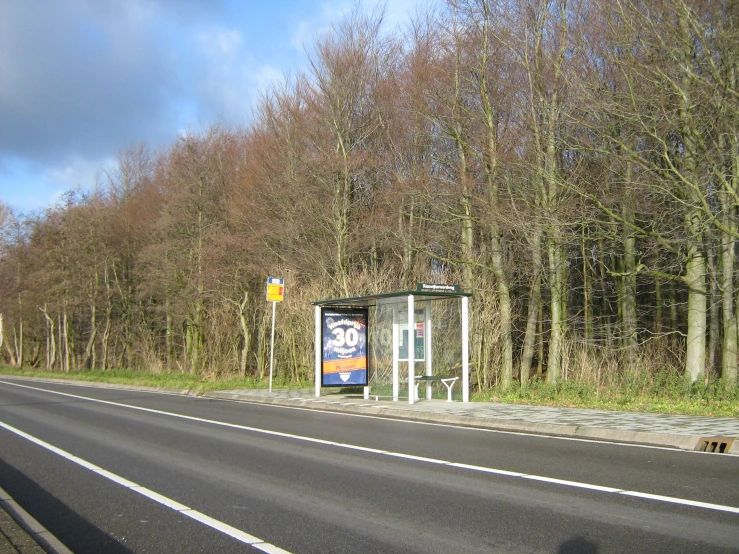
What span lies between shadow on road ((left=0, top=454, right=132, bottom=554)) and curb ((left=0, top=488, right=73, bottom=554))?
85mm

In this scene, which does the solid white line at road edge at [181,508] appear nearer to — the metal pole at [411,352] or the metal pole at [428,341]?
the metal pole at [411,352]

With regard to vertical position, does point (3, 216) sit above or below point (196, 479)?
above

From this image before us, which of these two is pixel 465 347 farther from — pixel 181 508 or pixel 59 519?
pixel 59 519

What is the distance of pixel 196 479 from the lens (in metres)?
8.62

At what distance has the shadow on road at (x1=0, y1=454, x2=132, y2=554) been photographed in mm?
5848

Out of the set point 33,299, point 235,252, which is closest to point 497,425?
point 235,252

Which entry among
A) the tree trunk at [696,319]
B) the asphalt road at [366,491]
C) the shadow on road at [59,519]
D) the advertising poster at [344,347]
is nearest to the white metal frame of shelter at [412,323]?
the advertising poster at [344,347]

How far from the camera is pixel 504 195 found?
23062mm

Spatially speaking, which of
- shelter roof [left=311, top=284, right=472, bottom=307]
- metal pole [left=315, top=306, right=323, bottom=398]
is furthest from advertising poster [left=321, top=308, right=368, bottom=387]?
shelter roof [left=311, top=284, right=472, bottom=307]

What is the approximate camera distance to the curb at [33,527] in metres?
5.68

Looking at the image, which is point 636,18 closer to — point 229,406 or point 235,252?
point 229,406

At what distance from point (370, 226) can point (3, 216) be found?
149 ft

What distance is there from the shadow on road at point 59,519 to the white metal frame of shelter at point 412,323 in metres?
9.64

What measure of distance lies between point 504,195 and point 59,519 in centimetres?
1847
